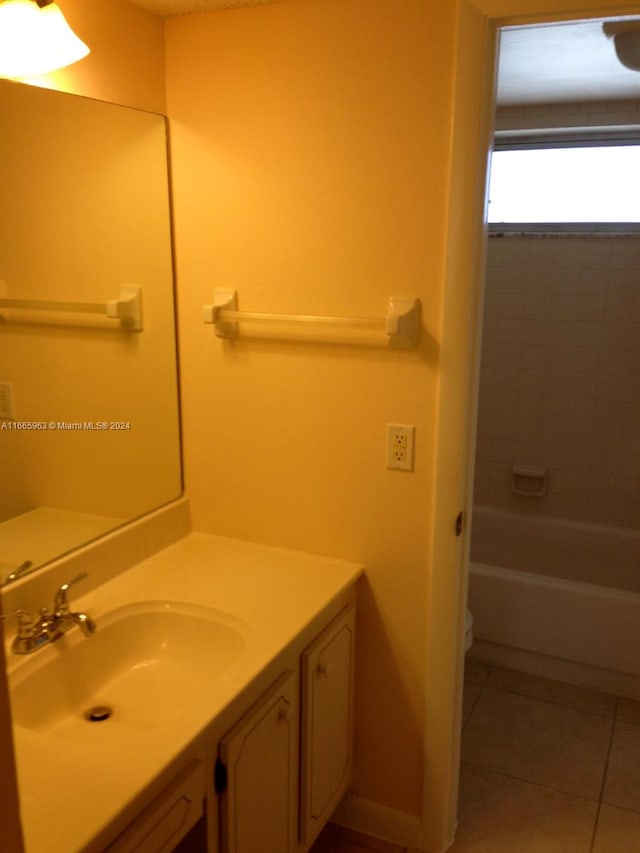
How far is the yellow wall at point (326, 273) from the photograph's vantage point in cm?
173

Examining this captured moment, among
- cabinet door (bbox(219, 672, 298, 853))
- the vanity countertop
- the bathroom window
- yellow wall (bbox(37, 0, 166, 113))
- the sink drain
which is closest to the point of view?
the vanity countertop

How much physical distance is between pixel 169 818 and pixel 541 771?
62.0 inches

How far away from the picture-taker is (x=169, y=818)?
1.25 m

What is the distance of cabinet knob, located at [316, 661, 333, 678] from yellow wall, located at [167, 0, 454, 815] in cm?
22

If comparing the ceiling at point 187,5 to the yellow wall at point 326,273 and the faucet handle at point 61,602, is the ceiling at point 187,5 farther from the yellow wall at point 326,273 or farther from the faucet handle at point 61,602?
the faucet handle at point 61,602

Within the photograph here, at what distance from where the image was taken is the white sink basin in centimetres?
149

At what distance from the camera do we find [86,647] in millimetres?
1623

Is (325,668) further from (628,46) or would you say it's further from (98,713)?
(628,46)

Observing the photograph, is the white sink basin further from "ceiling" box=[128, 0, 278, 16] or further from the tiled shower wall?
the tiled shower wall

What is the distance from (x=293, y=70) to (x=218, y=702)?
1490mm

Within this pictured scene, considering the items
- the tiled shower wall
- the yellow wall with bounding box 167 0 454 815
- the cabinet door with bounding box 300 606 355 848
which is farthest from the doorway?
the yellow wall with bounding box 167 0 454 815

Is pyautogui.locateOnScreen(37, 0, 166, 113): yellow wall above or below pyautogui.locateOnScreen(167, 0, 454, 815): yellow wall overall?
above

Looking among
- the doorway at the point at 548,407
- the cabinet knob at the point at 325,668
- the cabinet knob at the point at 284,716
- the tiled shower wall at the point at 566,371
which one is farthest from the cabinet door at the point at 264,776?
the tiled shower wall at the point at 566,371

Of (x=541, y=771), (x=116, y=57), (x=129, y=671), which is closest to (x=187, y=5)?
(x=116, y=57)
